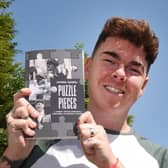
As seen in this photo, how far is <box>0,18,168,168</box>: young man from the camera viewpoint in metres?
2.62

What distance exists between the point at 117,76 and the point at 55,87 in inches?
13.8

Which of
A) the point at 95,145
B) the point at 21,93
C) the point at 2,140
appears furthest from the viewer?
the point at 2,140

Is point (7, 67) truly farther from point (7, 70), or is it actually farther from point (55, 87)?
point (55, 87)

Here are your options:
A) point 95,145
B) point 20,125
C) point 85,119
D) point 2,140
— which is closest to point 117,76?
point 85,119

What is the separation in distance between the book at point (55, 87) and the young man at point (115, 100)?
0.08 metres

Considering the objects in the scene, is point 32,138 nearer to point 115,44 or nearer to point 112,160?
point 112,160

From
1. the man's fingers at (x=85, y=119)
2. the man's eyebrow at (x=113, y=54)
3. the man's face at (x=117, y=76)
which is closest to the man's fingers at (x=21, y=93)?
the man's fingers at (x=85, y=119)

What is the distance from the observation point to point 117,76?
266 cm

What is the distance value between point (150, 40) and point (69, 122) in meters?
0.68

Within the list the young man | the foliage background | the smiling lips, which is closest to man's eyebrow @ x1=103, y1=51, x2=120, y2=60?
the young man

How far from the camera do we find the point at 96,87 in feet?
8.87

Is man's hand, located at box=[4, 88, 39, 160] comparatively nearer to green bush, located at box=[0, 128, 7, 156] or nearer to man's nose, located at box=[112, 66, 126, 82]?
man's nose, located at box=[112, 66, 126, 82]

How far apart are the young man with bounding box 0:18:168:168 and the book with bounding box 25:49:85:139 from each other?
0.25ft

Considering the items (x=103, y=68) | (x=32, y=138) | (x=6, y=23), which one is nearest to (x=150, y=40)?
(x=103, y=68)
